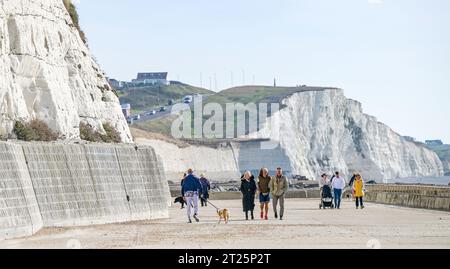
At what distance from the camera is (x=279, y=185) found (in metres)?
32.8

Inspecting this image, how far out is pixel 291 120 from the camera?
652ft

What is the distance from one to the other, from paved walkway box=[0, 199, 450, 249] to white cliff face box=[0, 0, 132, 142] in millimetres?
12484

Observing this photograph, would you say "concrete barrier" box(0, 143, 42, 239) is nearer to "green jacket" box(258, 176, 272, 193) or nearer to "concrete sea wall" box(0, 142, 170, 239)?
"concrete sea wall" box(0, 142, 170, 239)

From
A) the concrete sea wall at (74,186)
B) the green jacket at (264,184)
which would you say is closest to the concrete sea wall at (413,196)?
the green jacket at (264,184)

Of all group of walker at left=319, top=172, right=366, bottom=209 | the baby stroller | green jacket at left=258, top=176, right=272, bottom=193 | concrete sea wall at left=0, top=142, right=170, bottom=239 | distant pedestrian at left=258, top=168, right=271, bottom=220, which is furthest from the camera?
the baby stroller

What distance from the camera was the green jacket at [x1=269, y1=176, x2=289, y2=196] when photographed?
1284 inches

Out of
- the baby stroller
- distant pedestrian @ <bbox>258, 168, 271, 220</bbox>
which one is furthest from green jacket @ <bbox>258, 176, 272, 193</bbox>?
the baby stroller

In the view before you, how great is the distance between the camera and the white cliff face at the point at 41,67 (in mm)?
41125

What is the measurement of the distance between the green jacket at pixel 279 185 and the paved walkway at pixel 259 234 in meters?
1.29

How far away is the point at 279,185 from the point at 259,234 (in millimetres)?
8776

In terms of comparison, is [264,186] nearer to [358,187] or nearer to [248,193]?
[248,193]

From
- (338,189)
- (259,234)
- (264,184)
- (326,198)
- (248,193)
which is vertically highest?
(264,184)

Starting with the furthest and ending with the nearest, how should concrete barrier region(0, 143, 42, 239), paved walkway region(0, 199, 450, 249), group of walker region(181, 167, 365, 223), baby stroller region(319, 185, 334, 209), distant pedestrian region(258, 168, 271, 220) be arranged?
1. baby stroller region(319, 185, 334, 209)
2. distant pedestrian region(258, 168, 271, 220)
3. group of walker region(181, 167, 365, 223)
4. concrete barrier region(0, 143, 42, 239)
5. paved walkway region(0, 199, 450, 249)

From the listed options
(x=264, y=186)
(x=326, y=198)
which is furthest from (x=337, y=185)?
(x=264, y=186)
